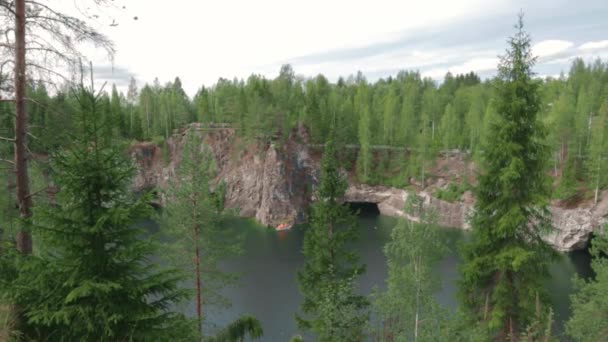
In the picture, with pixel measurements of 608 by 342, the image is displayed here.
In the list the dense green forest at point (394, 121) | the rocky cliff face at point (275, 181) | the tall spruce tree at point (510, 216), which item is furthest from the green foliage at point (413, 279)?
the rocky cliff face at point (275, 181)

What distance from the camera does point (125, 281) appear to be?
579cm

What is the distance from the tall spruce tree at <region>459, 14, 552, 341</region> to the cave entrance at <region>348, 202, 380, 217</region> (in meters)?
39.8

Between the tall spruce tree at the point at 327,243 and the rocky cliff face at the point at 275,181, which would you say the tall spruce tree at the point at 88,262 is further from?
the rocky cliff face at the point at 275,181

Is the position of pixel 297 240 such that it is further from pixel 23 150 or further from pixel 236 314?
pixel 23 150

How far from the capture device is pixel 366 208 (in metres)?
55.6

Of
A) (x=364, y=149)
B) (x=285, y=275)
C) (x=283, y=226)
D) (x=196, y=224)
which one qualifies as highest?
(x=364, y=149)

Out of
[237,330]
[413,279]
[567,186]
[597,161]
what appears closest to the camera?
[237,330]

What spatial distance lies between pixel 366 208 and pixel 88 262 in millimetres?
51314

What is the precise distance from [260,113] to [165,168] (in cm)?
1858

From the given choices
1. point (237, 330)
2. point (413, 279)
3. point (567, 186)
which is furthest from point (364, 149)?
point (237, 330)

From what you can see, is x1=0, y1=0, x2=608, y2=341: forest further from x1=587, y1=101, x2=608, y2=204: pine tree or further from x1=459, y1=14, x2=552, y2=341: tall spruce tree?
x1=587, y1=101, x2=608, y2=204: pine tree

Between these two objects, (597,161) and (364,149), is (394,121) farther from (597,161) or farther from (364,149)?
(597,161)

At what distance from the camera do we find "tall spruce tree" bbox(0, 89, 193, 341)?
17.7 feet

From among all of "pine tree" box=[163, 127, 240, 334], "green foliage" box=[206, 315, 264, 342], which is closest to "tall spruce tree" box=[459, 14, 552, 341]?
"green foliage" box=[206, 315, 264, 342]
